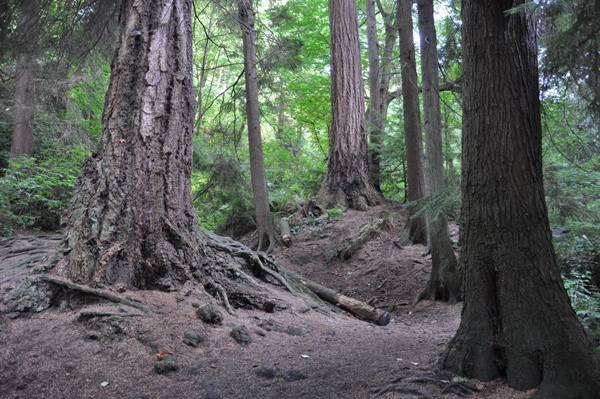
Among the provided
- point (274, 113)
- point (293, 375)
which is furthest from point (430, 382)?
point (274, 113)

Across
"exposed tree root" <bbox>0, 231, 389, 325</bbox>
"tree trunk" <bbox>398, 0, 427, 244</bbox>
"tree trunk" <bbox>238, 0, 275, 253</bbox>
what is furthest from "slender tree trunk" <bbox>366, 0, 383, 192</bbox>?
"exposed tree root" <bbox>0, 231, 389, 325</bbox>

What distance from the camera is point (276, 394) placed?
379 cm

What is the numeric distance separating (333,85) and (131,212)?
9.85 meters

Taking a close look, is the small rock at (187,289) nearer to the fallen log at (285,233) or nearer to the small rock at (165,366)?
the small rock at (165,366)

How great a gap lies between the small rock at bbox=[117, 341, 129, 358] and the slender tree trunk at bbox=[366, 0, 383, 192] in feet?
30.1

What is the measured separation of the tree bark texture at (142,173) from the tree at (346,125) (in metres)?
7.88

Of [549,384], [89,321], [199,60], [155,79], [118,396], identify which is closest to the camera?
[549,384]

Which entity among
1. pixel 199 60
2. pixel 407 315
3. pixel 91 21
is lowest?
pixel 407 315

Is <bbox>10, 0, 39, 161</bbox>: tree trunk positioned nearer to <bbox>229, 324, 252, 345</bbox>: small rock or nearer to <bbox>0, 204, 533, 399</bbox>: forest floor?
<bbox>0, 204, 533, 399</bbox>: forest floor

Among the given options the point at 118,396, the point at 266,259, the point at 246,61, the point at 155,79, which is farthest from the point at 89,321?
the point at 246,61

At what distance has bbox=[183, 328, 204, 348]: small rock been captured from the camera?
4.57 meters

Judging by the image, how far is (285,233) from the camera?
1253 centimetres

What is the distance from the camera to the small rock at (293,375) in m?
4.09

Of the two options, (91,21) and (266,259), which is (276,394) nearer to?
(266,259)
